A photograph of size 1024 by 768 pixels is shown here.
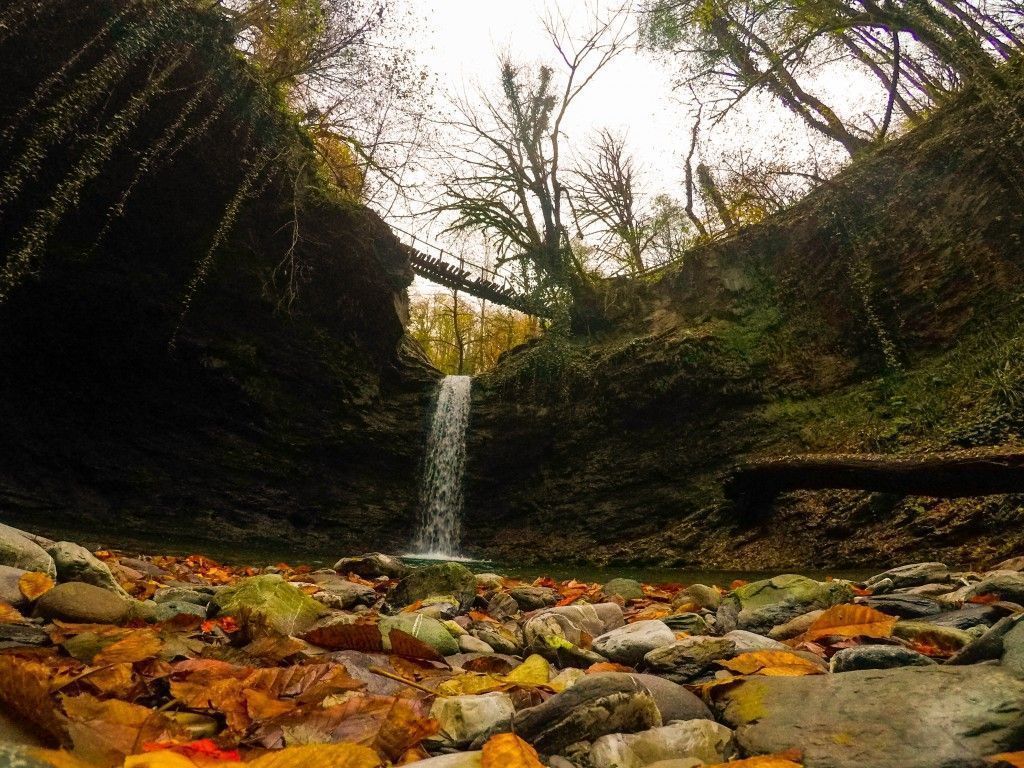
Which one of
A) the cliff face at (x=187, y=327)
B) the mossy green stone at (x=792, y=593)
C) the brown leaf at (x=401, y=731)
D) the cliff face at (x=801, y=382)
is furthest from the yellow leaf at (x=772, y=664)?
the cliff face at (x=187, y=327)

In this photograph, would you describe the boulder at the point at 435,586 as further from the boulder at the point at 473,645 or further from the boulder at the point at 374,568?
the boulder at the point at 374,568

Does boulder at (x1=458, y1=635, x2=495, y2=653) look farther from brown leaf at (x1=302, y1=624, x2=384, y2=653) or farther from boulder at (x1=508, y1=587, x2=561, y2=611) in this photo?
boulder at (x1=508, y1=587, x2=561, y2=611)

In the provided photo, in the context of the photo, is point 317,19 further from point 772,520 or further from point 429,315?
point 429,315

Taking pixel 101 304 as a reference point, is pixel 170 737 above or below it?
below

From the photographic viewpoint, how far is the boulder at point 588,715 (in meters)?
1.25

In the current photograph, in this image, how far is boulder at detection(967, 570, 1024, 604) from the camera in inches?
94.9

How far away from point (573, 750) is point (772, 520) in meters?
7.26

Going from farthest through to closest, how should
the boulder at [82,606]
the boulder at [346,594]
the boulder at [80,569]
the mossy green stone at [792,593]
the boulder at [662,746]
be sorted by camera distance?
the boulder at [346,594]
the mossy green stone at [792,593]
the boulder at [80,569]
the boulder at [82,606]
the boulder at [662,746]

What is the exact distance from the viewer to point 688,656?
1.83 m

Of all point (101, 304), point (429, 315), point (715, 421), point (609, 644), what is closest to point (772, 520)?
point (715, 421)

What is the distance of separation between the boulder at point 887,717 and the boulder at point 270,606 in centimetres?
183

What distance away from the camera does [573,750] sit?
4.00 ft

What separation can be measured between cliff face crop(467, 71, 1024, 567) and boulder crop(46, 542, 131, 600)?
23.0 ft

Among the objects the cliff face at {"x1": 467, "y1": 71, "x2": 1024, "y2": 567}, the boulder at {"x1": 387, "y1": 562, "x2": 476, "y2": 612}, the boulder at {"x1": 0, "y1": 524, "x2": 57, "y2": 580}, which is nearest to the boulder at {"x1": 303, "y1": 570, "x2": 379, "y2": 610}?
the boulder at {"x1": 387, "y1": 562, "x2": 476, "y2": 612}
